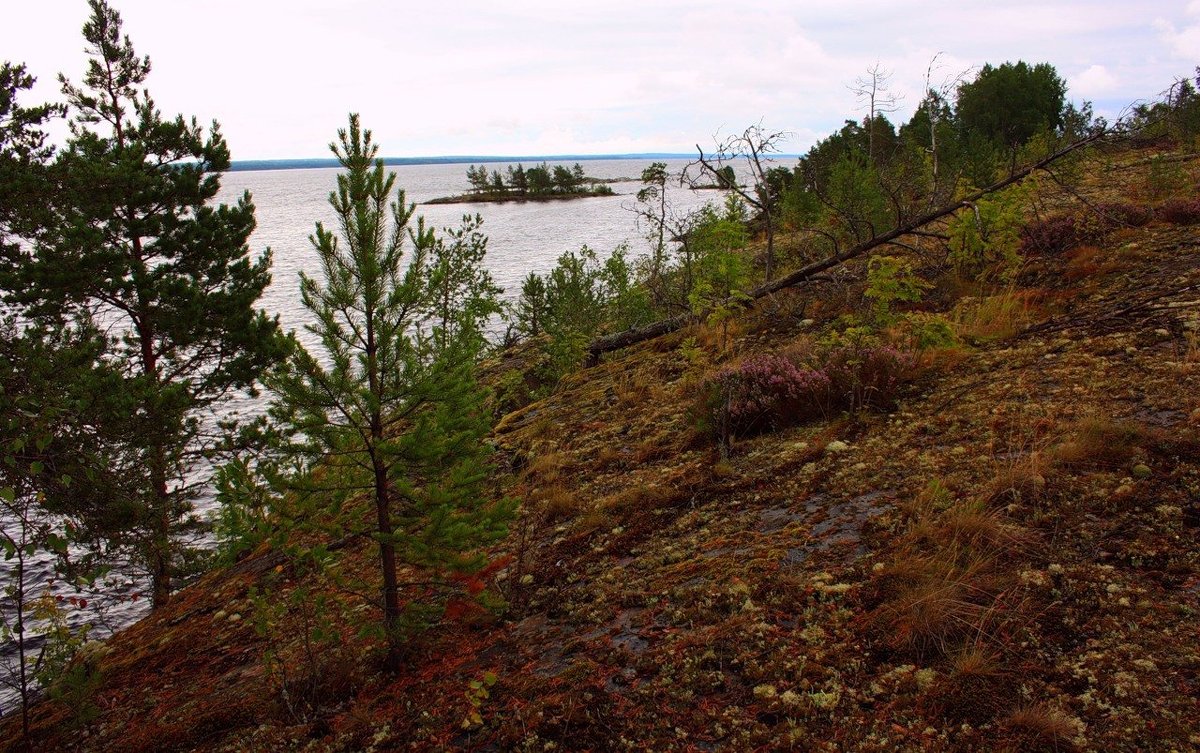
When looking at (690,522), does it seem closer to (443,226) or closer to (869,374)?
(869,374)

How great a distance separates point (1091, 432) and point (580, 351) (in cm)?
878

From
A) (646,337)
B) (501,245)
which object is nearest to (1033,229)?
(646,337)

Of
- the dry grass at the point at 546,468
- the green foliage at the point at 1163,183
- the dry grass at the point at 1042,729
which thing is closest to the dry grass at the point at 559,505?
the dry grass at the point at 546,468

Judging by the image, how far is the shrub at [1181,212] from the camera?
30.3 feet

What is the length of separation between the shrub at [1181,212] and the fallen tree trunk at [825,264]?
1.67 meters

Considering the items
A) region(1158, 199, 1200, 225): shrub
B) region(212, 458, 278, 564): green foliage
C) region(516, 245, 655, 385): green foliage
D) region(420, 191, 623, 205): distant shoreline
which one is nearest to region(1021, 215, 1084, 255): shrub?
region(1158, 199, 1200, 225): shrub

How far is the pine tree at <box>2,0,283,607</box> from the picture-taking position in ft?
33.5

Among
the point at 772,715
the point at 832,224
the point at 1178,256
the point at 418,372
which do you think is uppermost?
the point at 832,224

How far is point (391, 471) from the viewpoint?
4367 mm

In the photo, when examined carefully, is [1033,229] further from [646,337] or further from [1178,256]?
[646,337]

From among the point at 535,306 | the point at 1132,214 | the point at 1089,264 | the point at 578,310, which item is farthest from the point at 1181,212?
the point at 535,306

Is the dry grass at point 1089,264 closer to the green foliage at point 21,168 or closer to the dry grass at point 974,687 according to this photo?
the dry grass at point 974,687

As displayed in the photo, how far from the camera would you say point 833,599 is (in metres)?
3.52

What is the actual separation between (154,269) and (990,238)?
13213mm
